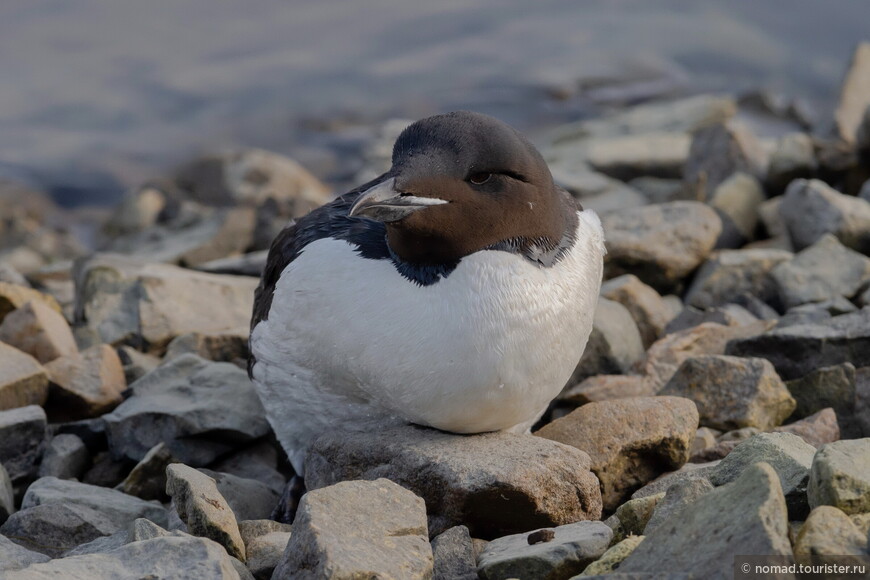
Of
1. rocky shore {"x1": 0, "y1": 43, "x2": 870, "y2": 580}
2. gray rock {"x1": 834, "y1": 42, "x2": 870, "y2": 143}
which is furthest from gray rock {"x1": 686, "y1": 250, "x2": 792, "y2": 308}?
gray rock {"x1": 834, "y1": 42, "x2": 870, "y2": 143}

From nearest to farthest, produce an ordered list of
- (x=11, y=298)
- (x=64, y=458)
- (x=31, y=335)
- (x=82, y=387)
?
1. (x=64, y=458)
2. (x=82, y=387)
3. (x=31, y=335)
4. (x=11, y=298)

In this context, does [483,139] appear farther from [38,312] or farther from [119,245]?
[119,245]

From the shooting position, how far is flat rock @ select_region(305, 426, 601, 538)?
447cm

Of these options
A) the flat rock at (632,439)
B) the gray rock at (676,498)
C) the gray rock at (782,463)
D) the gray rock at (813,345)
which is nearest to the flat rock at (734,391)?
the gray rock at (813,345)

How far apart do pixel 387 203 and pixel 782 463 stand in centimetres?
177

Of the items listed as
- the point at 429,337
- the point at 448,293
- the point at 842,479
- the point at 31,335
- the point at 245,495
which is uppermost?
the point at 448,293

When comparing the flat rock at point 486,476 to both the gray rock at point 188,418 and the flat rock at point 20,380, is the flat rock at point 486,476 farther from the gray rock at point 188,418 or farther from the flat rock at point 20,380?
the flat rock at point 20,380

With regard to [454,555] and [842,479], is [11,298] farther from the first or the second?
[842,479]

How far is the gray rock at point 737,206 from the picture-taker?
8547mm

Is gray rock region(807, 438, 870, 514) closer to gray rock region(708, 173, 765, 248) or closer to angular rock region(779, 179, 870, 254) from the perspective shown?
angular rock region(779, 179, 870, 254)

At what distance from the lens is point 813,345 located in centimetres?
598

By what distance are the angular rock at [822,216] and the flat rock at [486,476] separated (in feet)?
12.6

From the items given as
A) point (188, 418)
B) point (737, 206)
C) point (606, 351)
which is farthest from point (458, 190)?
point (737, 206)

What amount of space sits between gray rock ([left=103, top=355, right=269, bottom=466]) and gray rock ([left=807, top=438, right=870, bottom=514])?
2.98m
